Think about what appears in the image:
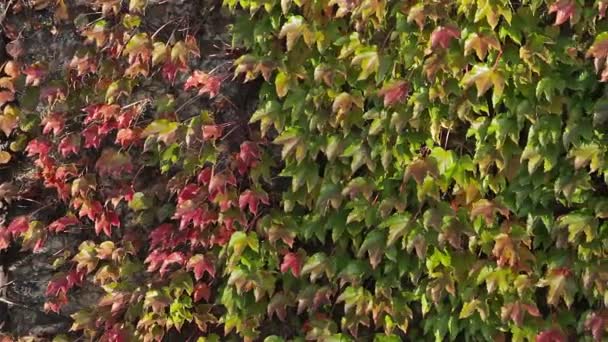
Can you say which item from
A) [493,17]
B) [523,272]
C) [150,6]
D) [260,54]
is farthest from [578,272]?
[150,6]

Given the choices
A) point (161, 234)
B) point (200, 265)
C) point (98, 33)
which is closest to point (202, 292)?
point (200, 265)

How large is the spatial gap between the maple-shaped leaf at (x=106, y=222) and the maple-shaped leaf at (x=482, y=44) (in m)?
1.51

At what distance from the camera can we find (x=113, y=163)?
3.12 meters

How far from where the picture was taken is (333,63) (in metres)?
2.76

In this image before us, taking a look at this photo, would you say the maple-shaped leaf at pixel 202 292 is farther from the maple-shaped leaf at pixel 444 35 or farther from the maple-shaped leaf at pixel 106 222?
the maple-shaped leaf at pixel 444 35

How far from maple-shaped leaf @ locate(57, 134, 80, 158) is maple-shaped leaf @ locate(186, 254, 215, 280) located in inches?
25.8

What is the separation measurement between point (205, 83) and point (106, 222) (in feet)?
2.31

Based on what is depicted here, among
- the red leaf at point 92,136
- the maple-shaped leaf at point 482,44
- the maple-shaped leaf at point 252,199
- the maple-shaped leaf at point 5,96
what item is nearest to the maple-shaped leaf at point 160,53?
the red leaf at point 92,136

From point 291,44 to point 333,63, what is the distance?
16cm

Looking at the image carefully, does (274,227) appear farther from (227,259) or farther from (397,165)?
(397,165)

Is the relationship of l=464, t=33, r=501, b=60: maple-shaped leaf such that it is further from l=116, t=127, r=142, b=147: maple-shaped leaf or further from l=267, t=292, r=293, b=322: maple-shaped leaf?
l=116, t=127, r=142, b=147: maple-shaped leaf

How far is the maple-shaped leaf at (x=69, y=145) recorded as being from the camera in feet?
10.4

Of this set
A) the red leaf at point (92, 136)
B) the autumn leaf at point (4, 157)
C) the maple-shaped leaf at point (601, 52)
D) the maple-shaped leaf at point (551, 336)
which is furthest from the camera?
the autumn leaf at point (4, 157)

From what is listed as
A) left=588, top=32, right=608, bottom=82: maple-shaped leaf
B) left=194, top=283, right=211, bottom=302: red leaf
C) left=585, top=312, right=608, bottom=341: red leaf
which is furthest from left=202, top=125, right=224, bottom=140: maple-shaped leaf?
left=585, top=312, right=608, bottom=341: red leaf
